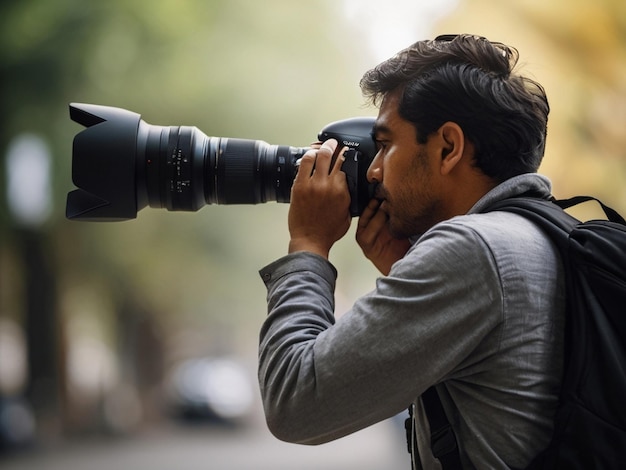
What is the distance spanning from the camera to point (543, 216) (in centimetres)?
107

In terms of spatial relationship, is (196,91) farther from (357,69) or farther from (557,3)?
(557,3)

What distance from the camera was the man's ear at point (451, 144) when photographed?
116 centimetres

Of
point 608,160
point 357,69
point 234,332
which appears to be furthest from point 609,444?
point 234,332

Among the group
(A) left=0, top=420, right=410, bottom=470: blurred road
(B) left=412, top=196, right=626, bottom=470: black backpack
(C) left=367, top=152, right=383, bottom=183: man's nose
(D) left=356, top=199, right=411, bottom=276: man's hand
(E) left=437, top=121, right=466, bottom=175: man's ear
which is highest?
(E) left=437, top=121, right=466, bottom=175: man's ear

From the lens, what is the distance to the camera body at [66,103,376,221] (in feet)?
4.54

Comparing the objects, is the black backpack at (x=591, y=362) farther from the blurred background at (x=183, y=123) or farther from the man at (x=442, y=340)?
the blurred background at (x=183, y=123)

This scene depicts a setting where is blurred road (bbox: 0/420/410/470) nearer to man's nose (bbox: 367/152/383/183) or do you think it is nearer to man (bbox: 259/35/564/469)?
man's nose (bbox: 367/152/383/183)

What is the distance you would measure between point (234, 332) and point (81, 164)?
51.5 feet

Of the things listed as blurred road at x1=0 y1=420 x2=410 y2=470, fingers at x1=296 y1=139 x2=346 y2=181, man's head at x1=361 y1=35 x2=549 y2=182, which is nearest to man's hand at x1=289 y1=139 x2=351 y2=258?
fingers at x1=296 y1=139 x2=346 y2=181

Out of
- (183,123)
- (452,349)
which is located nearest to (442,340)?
(452,349)

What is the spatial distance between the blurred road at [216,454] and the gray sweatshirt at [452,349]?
216 inches

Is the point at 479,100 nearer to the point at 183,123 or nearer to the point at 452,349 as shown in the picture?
the point at 452,349

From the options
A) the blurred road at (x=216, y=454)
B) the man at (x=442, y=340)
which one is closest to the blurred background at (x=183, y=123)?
the blurred road at (x=216, y=454)

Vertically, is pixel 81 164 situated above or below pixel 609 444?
above
